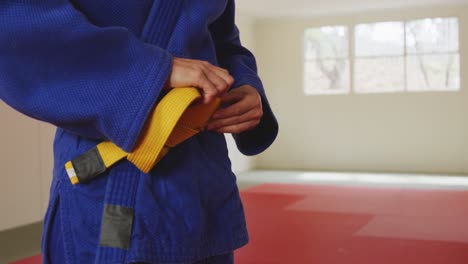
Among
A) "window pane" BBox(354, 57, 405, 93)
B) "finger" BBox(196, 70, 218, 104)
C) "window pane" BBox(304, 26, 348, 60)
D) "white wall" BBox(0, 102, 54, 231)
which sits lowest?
"white wall" BBox(0, 102, 54, 231)

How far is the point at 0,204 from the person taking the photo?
15.8 feet

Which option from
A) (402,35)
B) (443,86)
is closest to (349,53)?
(402,35)

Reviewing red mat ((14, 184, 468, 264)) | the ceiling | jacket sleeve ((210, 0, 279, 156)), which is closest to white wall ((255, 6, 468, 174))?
the ceiling

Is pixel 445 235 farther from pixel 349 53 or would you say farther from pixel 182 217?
pixel 349 53

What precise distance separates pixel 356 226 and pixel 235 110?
14.3 ft

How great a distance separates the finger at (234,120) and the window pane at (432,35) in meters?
9.74

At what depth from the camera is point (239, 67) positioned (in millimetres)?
1023

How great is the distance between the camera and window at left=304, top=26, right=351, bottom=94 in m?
10.5

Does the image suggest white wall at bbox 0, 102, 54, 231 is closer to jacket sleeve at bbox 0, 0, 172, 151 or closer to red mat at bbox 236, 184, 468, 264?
red mat at bbox 236, 184, 468, 264

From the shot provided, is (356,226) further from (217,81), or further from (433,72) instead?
(433,72)

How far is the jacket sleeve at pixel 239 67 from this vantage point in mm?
1020

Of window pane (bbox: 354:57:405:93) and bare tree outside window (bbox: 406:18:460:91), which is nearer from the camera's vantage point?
bare tree outside window (bbox: 406:18:460:91)

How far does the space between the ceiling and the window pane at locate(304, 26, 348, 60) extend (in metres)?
0.44

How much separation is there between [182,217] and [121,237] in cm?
9
